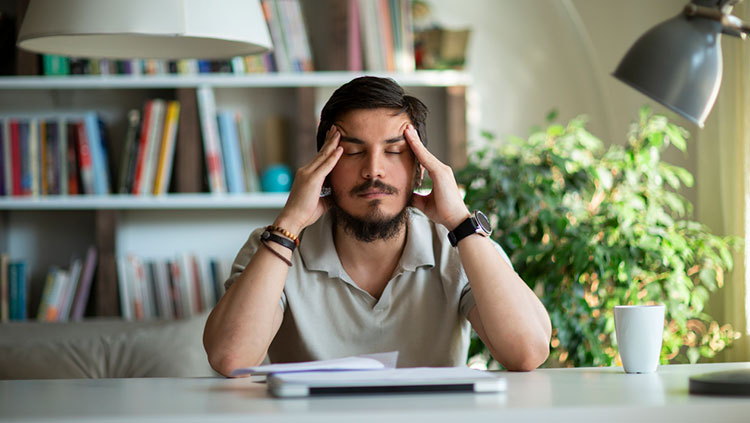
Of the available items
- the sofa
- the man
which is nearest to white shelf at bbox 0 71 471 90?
the sofa

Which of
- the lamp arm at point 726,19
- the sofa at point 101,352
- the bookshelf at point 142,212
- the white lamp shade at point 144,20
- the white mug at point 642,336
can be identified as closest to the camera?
the lamp arm at point 726,19

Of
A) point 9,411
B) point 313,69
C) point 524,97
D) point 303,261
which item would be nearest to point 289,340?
point 303,261

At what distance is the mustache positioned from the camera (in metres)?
1.54

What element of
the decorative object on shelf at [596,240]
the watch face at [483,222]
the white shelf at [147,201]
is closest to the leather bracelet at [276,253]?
the watch face at [483,222]

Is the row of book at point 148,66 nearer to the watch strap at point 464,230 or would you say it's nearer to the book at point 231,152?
the book at point 231,152

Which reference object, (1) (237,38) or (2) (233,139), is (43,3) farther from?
(2) (233,139)

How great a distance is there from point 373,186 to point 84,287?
1.74 m

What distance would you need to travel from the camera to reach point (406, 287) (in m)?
1.62

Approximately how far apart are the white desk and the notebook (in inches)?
0.7

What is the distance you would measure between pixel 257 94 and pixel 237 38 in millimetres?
1648

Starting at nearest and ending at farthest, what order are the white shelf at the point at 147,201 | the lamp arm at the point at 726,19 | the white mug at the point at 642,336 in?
1. the lamp arm at the point at 726,19
2. the white mug at the point at 642,336
3. the white shelf at the point at 147,201

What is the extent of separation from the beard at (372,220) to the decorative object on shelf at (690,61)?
0.55 m

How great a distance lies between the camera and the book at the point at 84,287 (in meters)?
2.90

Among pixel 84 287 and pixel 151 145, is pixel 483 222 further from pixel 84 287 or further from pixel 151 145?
Answer: pixel 84 287
